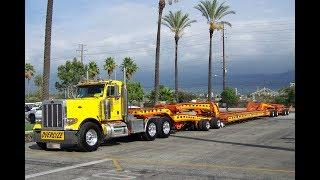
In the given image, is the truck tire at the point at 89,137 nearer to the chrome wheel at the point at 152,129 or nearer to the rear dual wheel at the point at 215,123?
the chrome wheel at the point at 152,129

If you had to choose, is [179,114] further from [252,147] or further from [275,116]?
[275,116]

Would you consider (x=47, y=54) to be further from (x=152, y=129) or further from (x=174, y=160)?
(x=174, y=160)

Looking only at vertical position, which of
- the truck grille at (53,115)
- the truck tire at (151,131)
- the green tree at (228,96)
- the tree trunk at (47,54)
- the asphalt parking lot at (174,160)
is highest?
the tree trunk at (47,54)

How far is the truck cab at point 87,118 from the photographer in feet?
51.5

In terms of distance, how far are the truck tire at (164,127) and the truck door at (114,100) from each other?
2995 mm

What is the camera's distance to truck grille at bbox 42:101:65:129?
623 inches

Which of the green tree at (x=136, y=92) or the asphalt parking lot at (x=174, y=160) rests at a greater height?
the green tree at (x=136, y=92)

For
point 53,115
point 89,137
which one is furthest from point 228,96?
point 53,115

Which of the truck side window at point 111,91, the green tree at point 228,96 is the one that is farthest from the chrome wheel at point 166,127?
the green tree at point 228,96

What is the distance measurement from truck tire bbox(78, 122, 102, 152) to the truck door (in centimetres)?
114

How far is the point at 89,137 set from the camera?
1589 cm

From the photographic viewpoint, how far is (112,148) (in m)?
16.9
